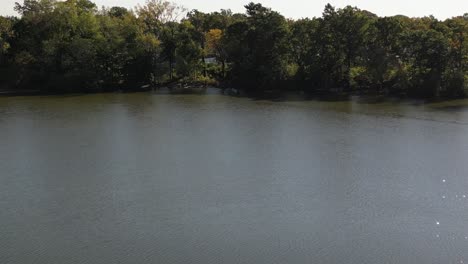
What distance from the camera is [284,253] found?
843 centimetres

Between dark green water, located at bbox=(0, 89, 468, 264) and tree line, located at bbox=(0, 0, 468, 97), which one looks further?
tree line, located at bbox=(0, 0, 468, 97)

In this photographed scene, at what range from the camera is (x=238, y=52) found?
3306 centimetres

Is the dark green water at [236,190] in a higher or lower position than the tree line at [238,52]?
lower

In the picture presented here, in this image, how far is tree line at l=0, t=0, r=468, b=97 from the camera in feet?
91.8

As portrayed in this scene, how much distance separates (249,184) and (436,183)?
4.46m

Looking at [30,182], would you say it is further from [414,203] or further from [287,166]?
[414,203]

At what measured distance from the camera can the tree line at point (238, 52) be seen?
28.0 metres

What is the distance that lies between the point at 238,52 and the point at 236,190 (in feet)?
73.4

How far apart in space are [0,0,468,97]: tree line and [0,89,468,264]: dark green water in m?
7.45

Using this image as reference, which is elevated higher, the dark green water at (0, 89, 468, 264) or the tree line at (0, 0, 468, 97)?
the tree line at (0, 0, 468, 97)

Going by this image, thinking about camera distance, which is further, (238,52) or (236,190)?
(238,52)

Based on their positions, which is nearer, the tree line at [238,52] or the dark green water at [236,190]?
the dark green water at [236,190]

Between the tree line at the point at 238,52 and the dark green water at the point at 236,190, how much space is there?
7.45 metres

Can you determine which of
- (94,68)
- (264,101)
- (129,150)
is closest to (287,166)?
(129,150)
